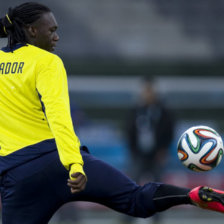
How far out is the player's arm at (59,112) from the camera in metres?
4.16

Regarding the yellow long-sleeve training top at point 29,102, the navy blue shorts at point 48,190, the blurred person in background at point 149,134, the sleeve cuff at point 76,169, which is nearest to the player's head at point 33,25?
the yellow long-sleeve training top at point 29,102

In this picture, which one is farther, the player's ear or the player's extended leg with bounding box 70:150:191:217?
the player's ear

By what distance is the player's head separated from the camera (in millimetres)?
4598

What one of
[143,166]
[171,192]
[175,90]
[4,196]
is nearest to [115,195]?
[171,192]

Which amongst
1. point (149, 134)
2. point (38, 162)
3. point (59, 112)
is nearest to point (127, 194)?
point (38, 162)

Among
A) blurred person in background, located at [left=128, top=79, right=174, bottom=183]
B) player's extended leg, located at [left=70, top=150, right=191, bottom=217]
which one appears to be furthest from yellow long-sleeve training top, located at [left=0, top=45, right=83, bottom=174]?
blurred person in background, located at [left=128, top=79, right=174, bottom=183]

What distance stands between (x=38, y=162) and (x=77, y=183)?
450 millimetres

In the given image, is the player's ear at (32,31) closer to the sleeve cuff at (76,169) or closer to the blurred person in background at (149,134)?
the sleeve cuff at (76,169)

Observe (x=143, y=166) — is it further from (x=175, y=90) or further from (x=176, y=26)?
(x=176, y=26)

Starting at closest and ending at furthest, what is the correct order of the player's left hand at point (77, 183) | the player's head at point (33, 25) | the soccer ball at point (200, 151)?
the player's left hand at point (77, 183)
the player's head at point (33, 25)
the soccer ball at point (200, 151)

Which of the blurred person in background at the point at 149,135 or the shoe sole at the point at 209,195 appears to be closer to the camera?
the shoe sole at the point at 209,195

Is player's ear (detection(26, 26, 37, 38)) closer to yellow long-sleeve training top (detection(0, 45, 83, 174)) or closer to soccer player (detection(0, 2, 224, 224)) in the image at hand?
soccer player (detection(0, 2, 224, 224))

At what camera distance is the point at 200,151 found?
15.8ft

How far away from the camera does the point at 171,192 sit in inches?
180
